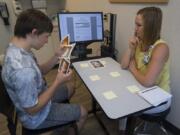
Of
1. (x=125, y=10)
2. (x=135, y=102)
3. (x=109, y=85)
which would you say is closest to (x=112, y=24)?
(x=125, y=10)

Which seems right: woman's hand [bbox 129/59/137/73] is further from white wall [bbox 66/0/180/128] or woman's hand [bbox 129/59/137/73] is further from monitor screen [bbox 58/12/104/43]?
monitor screen [bbox 58/12/104/43]

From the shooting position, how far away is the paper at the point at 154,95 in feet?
4.04

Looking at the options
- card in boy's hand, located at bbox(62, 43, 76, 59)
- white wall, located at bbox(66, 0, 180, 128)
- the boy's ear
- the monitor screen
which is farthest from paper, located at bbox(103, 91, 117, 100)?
the monitor screen

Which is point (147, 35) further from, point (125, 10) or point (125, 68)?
point (125, 10)

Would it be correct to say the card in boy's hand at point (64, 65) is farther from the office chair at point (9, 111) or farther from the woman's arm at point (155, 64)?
the woman's arm at point (155, 64)

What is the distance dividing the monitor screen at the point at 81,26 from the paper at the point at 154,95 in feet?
3.55

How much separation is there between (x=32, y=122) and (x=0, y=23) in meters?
2.72

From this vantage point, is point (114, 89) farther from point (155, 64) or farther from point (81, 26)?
point (81, 26)

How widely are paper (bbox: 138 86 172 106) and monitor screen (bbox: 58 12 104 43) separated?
108 cm

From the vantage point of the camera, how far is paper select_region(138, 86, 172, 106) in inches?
48.5

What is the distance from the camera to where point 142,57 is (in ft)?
5.39

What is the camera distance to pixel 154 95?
130 cm

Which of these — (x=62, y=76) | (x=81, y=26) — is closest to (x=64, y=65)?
(x=62, y=76)

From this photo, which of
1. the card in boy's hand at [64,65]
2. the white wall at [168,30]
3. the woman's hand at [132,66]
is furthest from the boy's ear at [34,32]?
the white wall at [168,30]
